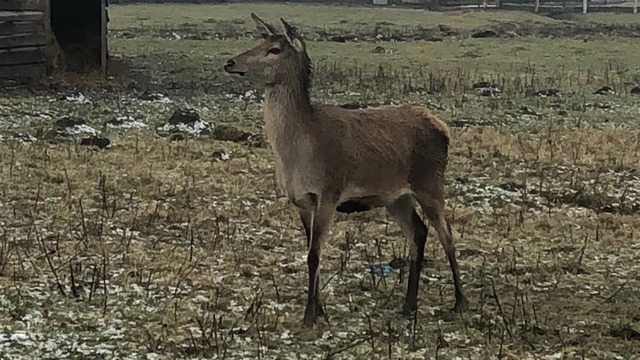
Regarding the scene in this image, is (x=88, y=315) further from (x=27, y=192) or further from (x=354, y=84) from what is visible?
(x=354, y=84)

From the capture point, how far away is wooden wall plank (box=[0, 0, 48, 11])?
58.2ft

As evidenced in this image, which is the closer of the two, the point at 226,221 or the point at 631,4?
the point at 226,221

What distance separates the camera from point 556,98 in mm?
19141

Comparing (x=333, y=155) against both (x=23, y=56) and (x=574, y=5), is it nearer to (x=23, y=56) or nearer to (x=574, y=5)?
(x=23, y=56)

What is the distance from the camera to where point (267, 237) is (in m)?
9.07

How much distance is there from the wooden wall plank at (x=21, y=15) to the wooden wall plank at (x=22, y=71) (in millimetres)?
770

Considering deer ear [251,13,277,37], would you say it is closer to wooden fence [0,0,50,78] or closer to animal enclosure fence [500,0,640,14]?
wooden fence [0,0,50,78]

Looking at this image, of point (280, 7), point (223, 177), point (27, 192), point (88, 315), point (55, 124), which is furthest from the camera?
point (280, 7)

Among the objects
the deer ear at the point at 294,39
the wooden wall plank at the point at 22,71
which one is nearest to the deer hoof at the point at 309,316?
the deer ear at the point at 294,39

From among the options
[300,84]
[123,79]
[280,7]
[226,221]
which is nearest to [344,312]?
[300,84]

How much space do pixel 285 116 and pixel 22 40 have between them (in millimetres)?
12041

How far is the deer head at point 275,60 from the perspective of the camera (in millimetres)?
6828

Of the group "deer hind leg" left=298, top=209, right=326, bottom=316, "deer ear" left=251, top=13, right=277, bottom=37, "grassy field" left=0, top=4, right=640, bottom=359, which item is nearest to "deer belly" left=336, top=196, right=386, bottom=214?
"deer hind leg" left=298, top=209, right=326, bottom=316

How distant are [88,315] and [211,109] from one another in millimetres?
9940
